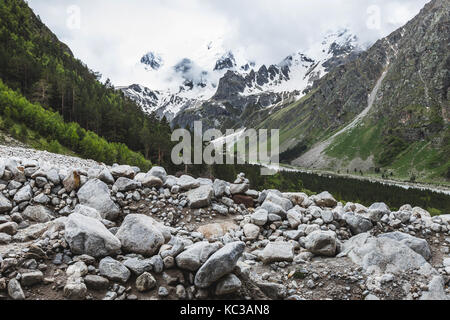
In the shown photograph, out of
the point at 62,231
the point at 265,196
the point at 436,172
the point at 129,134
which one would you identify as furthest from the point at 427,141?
the point at 62,231

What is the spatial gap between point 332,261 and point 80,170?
1151 centimetres

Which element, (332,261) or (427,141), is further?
(427,141)

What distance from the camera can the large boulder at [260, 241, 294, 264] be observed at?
9.05 m

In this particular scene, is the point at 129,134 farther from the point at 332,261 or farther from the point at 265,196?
the point at 332,261

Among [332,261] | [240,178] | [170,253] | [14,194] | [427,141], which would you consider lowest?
[332,261]

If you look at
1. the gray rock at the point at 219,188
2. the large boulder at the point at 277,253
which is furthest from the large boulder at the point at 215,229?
the large boulder at the point at 277,253

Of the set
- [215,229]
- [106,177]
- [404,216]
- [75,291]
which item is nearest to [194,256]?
Answer: [75,291]

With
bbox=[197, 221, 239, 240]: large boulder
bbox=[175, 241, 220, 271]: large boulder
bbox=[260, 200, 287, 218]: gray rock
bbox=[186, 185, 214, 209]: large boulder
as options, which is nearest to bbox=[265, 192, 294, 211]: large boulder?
bbox=[260, 200, 287, 218]: gray rock

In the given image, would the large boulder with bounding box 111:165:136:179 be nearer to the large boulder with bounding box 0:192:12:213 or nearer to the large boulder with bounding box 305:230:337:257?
the large boulder with bounding box 0:192:12:213

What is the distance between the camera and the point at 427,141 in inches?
6117

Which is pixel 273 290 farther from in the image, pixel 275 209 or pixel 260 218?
pixel 275 209

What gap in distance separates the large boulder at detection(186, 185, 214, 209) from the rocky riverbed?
5 centimetres

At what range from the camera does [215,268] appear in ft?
20.7

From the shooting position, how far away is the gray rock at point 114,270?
20.2 ft
